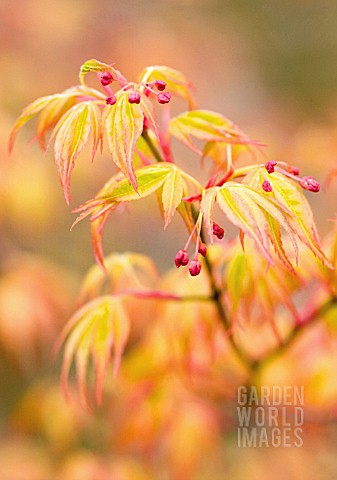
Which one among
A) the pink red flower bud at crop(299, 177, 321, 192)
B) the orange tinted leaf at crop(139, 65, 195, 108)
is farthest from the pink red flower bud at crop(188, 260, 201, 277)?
the orange tinted leaf at crop(139, 65, 195, 108)

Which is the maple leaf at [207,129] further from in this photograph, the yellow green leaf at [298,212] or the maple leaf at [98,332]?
the maple leaf at [98,332]

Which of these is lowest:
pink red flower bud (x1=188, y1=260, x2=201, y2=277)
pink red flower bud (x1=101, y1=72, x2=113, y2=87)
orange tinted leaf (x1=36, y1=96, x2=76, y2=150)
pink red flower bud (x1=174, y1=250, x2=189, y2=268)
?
pink red flower bud (x1=188, y1=260, x2=201, y2=277)

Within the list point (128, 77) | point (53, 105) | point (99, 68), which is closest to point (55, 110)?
point (53, 105)

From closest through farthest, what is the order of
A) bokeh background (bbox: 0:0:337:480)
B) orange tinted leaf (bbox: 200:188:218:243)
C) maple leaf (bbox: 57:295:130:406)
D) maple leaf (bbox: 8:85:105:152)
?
1. orange tinted leaf (bbox: 200:188:218:243)
2. maple leaf (bbox: 8:85:105:152)
3. maple leaf (bbox: 57:295:130:406)
4. bokeh background (bbox: 0:0:337:480)

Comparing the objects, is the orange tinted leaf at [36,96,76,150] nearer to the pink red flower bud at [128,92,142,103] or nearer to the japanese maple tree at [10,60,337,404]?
the japanese maple tree at [10,60,337,404]

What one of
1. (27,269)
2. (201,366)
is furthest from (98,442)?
(201,366)

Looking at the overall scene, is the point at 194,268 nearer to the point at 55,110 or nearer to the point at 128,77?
the point at 55,110
